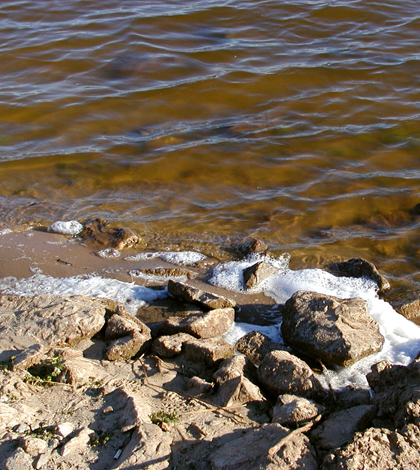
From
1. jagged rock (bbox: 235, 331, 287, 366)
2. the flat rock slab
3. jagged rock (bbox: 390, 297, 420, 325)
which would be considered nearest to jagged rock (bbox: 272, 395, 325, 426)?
jagged rock (bbox: 235, 331, 287, 366)

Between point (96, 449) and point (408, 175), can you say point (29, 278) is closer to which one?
point (96, 449)

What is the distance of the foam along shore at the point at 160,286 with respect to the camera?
443 centimetres

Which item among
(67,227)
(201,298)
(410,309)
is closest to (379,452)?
(201,298)

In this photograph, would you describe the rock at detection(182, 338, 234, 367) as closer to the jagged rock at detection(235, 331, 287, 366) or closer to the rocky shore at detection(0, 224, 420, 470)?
the rocky shore at detection(0, 224, 420, 470)

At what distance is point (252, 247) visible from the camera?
5.67 m

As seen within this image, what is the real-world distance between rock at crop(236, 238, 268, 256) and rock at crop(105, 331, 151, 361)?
6.55 feet

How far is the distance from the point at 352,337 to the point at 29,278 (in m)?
2.96

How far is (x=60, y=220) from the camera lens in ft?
20.4

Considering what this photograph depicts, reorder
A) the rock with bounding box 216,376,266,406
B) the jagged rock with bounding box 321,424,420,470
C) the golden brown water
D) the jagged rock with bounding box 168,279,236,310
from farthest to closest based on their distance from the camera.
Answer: the golden brown water → the jagged rock with bounding box 168,279,236,310 → the rock with bounding box 216,376,266,406 → the jagged rock with bounding box 321,424,420,470

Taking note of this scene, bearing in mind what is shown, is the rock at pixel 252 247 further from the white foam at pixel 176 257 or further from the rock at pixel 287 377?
the rock at pixel 287 377

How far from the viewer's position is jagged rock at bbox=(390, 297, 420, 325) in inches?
183

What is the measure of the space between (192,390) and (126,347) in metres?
0.62

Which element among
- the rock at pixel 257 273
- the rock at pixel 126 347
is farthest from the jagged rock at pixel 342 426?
the rock at pixel 257 273

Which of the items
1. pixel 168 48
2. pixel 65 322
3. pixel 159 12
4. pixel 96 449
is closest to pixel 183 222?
pixel 65 322
